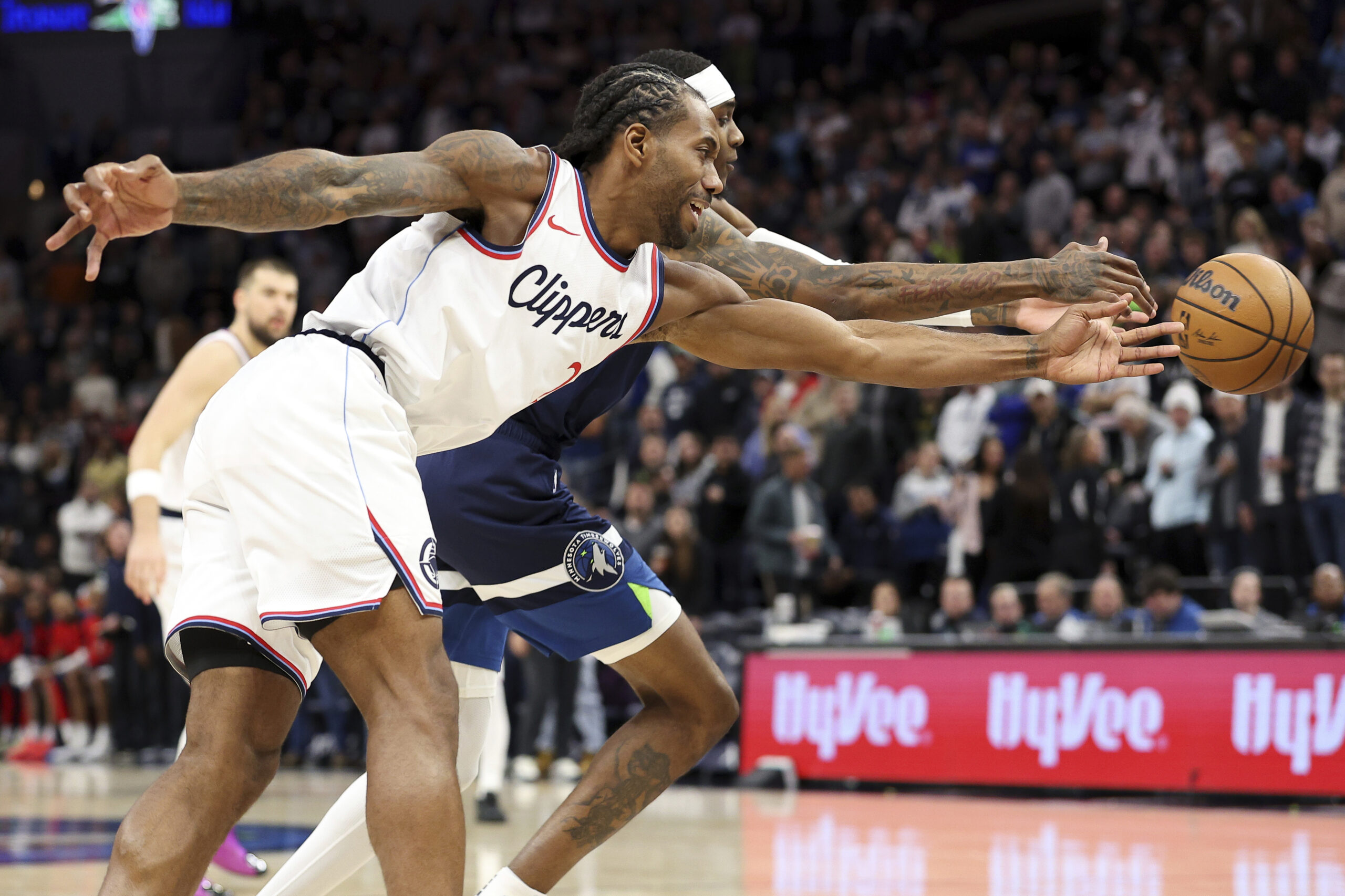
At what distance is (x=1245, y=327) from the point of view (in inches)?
159

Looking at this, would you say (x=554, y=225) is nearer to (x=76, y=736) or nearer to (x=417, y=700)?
(x=417, y=700)

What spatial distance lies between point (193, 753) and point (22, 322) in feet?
64.3

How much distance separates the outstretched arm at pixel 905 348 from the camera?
142 inches

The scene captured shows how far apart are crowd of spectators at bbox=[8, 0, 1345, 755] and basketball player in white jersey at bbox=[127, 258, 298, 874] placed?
6205 millimetres

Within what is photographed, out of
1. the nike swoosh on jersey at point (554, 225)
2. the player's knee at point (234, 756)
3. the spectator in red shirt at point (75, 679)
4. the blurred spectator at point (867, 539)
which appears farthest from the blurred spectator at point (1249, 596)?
the spectator in red shirt at point (75, 679)

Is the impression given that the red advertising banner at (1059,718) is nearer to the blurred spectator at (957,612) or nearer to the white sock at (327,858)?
the blurred spectator at (957,612)

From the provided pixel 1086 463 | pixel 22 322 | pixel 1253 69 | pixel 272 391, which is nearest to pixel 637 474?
pixel 1086 463

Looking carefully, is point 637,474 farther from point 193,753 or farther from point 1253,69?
point 193,753

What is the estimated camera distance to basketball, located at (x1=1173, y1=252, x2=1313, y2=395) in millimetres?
4059

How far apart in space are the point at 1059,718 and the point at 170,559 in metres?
5.83

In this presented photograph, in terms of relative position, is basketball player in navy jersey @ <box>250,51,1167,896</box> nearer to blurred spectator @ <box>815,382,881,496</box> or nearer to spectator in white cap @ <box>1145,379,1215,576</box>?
spectator in white cap @ <box>1145,379,1215,576</box>

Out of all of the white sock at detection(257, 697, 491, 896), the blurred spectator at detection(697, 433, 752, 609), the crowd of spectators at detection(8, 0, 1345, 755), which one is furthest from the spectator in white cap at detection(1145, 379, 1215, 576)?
the white sock at detection(257, 697, 491, 896)

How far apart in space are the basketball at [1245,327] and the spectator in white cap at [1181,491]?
6801 mm

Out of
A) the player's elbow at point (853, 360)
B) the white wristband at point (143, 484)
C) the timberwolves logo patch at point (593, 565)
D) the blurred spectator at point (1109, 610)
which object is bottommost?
the timberwolves logo patch at point (593, 565)
